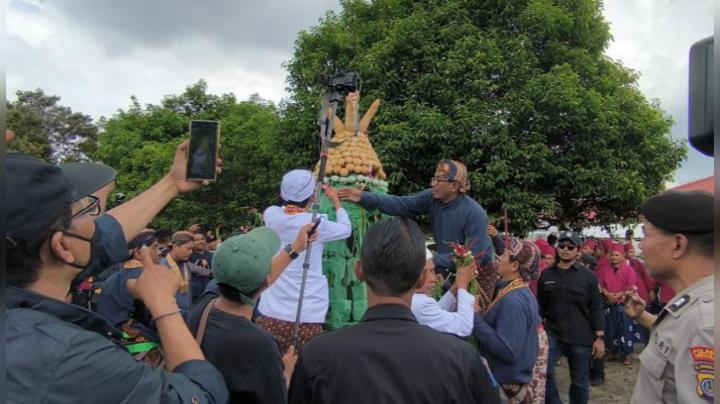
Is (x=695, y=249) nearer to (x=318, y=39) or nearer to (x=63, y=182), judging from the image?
(x=63, y=182)

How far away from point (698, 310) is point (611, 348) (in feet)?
25.5

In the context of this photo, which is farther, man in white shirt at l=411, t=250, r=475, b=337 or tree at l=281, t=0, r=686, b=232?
tree at l=281, t=0, r=686, b=232

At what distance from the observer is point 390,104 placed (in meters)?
12.0

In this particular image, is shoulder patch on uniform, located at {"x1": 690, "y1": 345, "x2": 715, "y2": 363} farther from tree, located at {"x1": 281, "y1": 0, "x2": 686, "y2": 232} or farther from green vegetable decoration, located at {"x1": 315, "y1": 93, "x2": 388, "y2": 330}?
tree, located at {"x1": 281, "y1": 0, "x2": 686, "y2": 232}

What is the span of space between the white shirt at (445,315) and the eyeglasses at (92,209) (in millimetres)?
1827

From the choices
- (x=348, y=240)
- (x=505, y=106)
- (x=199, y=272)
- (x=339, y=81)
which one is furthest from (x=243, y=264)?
(x=505, y=106)

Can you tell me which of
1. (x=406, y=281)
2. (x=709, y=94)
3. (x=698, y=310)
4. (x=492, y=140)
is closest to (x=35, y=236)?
(x=406, y=281)

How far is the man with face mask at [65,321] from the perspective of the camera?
1173 mm

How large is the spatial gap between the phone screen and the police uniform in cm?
196

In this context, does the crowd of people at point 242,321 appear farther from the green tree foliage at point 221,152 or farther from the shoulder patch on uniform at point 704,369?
the green tree foliage at point 221,152

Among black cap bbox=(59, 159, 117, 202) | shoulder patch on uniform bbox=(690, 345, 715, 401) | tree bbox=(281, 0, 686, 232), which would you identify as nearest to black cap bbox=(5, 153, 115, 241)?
black cap bbox=(59, 159, 117, 202)

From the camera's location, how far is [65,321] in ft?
4.35

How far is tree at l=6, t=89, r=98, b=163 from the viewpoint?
96.2 ft

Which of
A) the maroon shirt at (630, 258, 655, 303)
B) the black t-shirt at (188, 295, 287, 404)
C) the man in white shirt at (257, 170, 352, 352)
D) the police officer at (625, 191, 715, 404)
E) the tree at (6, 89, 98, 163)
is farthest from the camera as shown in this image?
the tree at (6, 89, 98, 163)
